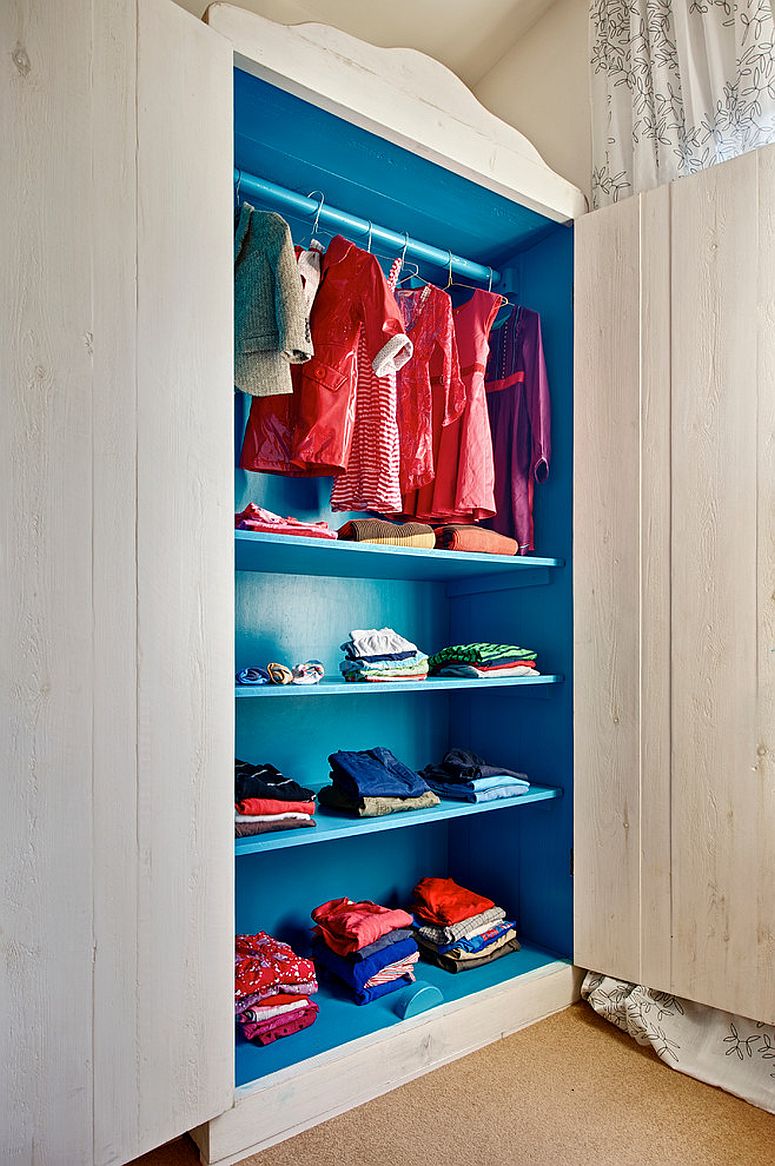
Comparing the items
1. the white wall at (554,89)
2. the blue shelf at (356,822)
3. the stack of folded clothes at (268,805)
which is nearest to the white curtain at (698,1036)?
the blue shelf at (356,822)

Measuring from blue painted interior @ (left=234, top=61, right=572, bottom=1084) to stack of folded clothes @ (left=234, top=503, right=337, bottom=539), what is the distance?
0.31ft

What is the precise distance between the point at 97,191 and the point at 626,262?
1.32m

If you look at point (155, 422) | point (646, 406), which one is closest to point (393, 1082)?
point (155, 422)

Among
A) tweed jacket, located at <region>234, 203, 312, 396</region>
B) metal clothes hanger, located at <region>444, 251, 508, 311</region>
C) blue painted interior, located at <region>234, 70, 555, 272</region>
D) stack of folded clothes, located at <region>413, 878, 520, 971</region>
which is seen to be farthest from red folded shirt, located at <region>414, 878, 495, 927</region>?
blue painted interior, located at <region>234, 70, 555, 272</region>

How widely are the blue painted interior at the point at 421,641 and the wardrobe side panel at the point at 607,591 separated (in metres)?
0.10

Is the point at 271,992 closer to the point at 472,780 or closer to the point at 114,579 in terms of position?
the point at 472,780

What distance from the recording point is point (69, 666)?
4.21 feet

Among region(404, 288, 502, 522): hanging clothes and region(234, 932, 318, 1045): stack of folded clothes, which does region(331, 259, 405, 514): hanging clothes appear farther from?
region(234, 932, 318, 1045): stack of folded clothes

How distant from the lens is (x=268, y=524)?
1.75 metres

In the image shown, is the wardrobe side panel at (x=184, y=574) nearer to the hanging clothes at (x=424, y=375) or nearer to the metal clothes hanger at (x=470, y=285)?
the hanging clothes at (x=424, y=375)

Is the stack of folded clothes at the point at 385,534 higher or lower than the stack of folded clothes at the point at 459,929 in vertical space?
higher

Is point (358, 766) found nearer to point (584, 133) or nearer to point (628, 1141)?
point (628, 1141)

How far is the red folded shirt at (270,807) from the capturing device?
1.72m

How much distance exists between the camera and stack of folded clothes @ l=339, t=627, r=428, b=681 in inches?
79.4
